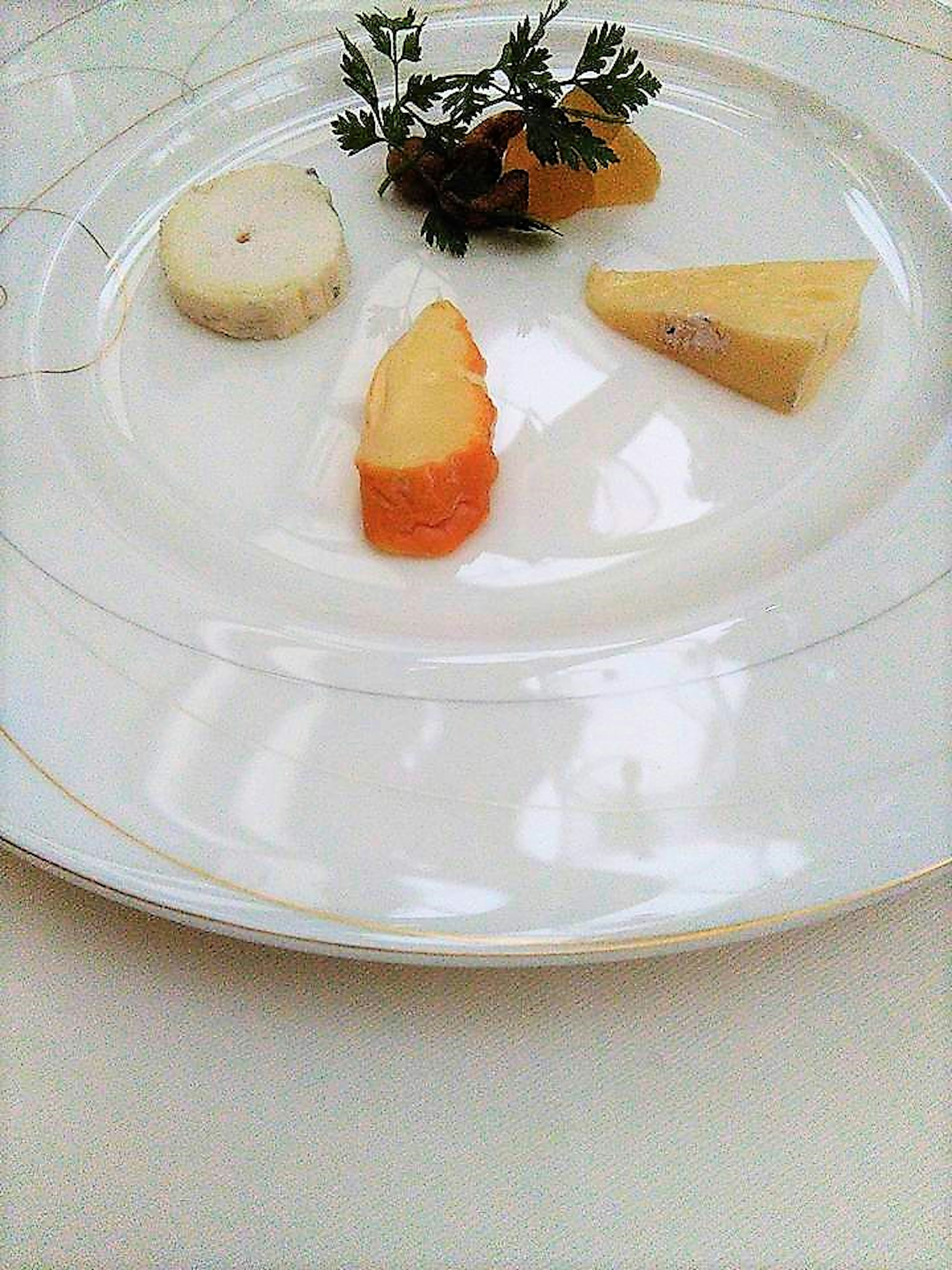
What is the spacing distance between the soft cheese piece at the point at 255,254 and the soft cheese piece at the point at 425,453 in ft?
0.47

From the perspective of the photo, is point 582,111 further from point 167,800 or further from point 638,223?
point 167,800

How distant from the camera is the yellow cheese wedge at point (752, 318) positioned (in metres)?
1.16

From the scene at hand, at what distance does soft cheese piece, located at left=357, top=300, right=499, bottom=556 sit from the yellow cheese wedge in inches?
7.9

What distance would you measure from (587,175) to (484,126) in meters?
0.13

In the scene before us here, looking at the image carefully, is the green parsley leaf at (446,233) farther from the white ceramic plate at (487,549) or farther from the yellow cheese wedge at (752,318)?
the yellow cheese wedge at (752,318)

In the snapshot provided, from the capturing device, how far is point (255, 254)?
1253 mm

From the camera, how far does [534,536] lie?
1117mm

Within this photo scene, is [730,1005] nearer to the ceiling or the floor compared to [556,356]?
nearer to the floor

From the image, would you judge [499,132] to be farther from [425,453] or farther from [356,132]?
[425,453]

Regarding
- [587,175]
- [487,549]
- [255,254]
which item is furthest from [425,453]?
[587,175]

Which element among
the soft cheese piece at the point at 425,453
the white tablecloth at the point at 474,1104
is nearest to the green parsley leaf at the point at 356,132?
the soft cheese piece at the point at 425,453

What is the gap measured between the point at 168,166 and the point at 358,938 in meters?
1.01

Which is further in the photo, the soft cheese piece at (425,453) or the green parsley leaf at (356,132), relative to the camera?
the green parsley leaf at (356,132)

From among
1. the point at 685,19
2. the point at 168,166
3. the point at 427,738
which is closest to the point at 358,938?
the point at 427,738
